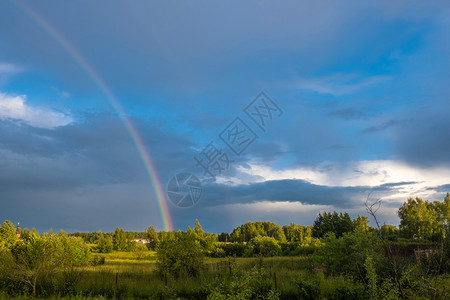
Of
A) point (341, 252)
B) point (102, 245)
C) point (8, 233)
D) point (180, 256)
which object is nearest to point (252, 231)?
point (102, 245)

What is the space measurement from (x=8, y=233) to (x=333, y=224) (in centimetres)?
5041

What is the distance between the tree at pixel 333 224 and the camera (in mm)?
54562

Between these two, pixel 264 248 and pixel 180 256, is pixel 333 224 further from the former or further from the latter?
pixel 180 256

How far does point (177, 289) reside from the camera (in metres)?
14.3

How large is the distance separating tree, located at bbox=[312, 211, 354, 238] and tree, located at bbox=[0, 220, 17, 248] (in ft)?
154

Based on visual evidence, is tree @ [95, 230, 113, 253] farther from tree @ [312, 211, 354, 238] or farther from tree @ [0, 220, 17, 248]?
tree @ [312, 211, 354, 238]

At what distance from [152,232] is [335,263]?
83.9 meters

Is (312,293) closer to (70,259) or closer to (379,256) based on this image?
(379,256)

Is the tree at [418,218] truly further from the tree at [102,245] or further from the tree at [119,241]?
the tree at [119,241]

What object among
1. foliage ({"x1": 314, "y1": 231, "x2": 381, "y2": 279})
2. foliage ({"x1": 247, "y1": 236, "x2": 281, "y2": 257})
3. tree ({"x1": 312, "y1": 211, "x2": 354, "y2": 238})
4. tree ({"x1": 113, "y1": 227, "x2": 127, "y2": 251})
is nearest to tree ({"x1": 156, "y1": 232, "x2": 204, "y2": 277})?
foliage ({"x1": 314, "y1": 231, "x2": 381, "y2": 279})

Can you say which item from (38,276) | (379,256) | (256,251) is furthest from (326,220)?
(38,276)

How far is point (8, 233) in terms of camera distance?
3991cm

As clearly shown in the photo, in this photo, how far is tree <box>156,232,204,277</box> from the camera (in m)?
18.6

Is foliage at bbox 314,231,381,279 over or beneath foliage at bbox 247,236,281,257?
over
